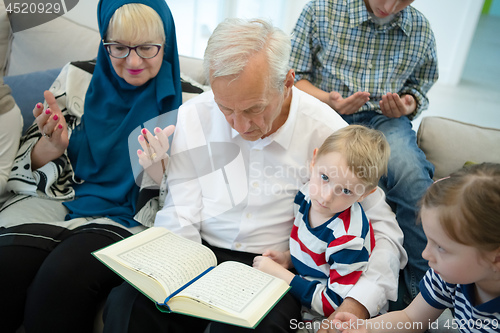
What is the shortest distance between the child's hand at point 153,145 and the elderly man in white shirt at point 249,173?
0.30ft

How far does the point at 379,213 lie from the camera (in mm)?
1312

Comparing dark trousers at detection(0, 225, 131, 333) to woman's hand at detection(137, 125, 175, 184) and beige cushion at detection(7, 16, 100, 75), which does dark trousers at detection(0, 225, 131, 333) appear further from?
beige cushion at detection(7, 16, 100, 75)

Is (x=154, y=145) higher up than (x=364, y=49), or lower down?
lower down

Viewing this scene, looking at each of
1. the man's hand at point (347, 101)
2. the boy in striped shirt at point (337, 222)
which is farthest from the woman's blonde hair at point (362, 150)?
the man's hand at point (347, 101)

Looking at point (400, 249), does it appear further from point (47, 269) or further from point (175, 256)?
point (47, 269)

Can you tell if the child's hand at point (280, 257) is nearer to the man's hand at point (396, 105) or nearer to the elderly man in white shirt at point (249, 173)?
the elderly man in white shirt at point (249, 173)

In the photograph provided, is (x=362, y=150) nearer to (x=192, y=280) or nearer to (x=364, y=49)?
(x=192, y=280)

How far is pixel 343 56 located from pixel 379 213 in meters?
0.86

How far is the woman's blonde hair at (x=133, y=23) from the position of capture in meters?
1.42

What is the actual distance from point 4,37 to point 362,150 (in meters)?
1.90

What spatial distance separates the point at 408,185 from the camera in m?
1.52

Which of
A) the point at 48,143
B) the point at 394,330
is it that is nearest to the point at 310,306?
the point at 394,330

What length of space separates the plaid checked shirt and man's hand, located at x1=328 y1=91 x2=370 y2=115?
21cm

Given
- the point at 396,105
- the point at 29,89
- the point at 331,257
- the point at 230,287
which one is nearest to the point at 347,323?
the point at 331,257
